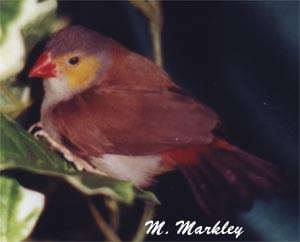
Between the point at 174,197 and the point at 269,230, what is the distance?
131mm

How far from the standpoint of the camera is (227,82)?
903 mm

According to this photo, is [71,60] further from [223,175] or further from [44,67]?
[223,175]

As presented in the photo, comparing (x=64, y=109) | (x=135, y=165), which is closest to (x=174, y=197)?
(x=135, y=165)

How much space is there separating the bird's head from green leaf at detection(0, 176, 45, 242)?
0.13 m

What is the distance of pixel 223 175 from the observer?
2.98 feet

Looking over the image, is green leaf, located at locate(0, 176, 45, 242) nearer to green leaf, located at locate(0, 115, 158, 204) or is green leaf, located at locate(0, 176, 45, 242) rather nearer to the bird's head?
green leaf, located at locate(0, 115, 158, 204)

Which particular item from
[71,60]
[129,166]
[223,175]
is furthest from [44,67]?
[223,175]

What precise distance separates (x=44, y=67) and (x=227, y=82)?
232 mm

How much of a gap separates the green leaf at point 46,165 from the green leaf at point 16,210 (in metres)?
0.03

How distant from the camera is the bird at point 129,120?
34.5 inches
